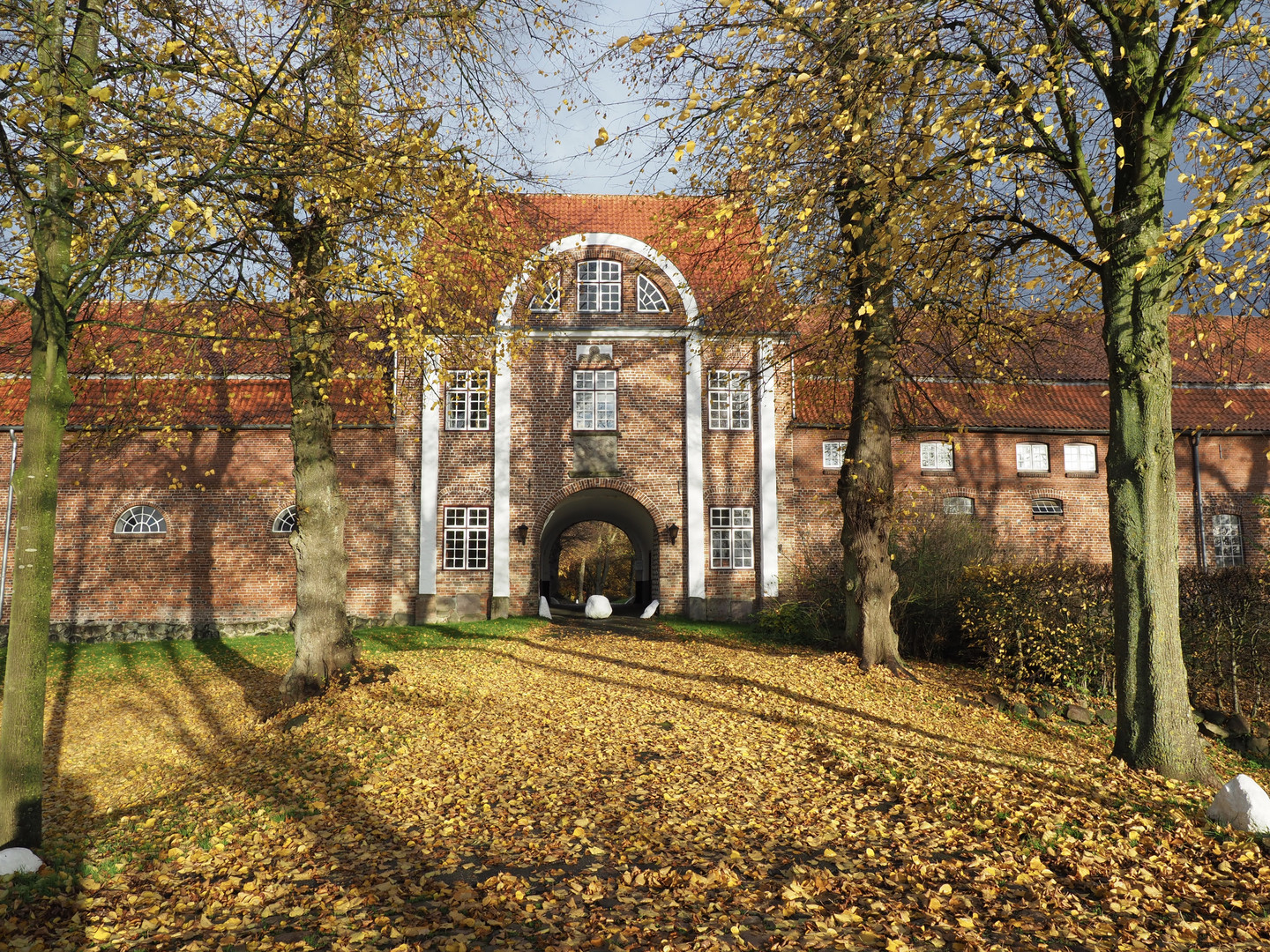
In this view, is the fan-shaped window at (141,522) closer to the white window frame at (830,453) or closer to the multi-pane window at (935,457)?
the white window frame at (830,453)

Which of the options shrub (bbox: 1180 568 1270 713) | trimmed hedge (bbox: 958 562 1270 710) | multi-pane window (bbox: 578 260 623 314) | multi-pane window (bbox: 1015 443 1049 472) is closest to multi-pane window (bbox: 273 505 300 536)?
multi-pane window (bbox: 578 260 623 314)

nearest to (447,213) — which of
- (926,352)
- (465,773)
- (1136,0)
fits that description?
(465,773)

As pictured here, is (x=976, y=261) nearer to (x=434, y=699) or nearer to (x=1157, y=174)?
(x=1157, y=174)

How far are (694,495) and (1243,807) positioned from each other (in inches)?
559

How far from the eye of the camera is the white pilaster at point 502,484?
A: 18547 millimetres

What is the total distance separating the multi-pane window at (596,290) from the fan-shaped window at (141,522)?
1125 cm

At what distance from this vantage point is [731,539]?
62.4ft

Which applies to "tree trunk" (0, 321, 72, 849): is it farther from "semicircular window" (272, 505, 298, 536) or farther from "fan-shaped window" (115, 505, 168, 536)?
"fan-shaped window" (115, 505, 168, 536)

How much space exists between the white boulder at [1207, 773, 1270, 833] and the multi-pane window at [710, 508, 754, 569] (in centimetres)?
1377

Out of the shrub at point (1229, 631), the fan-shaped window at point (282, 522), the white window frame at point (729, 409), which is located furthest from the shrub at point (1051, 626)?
the fan-shaped window at point (282, 522)

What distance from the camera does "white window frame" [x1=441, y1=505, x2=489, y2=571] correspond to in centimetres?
1867

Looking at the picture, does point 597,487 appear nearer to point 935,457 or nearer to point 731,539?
point 731,539

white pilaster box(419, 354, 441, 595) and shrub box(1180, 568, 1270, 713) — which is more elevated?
white pilaster box(419, 354, 441, 595)

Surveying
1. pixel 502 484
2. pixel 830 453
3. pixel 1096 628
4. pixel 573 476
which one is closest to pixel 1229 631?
pixel 1096 628
